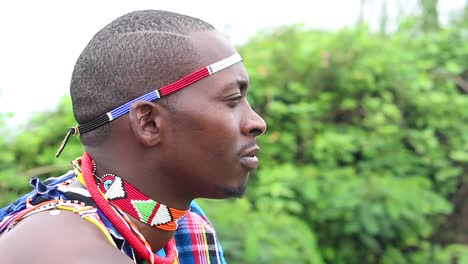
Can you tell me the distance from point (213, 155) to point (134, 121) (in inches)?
8.9

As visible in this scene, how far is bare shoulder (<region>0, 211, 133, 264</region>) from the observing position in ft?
5.17

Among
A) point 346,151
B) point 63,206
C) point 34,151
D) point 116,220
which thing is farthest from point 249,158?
point 346,151

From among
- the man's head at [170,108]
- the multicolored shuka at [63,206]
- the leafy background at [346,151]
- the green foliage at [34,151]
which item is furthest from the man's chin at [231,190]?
the green foliage at [34,151]

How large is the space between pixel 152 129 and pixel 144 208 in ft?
0.72

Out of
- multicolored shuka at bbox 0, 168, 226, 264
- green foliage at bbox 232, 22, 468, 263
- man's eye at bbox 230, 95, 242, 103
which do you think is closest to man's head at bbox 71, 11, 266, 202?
man's eye at bbox 230, 95, 242, 103

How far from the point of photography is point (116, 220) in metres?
1.79

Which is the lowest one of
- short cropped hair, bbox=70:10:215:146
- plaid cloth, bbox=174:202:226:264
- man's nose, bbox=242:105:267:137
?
plaid cloth, bbox=174:202:226:264

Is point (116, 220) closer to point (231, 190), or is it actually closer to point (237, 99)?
point (231, 190)

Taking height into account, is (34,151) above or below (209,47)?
below

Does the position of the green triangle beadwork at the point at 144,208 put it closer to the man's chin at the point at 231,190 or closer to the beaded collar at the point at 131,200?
the beaded collar at the point at 131,200

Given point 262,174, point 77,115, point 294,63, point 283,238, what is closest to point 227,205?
point 283,238

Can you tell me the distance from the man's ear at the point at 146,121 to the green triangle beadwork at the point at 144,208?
164 millimetres

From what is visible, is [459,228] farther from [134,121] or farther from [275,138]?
[134,121]

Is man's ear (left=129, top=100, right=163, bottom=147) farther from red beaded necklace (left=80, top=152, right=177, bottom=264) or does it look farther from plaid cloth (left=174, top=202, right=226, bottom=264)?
plaid cloth (left=174, top=202, right=226, bottom=264)
